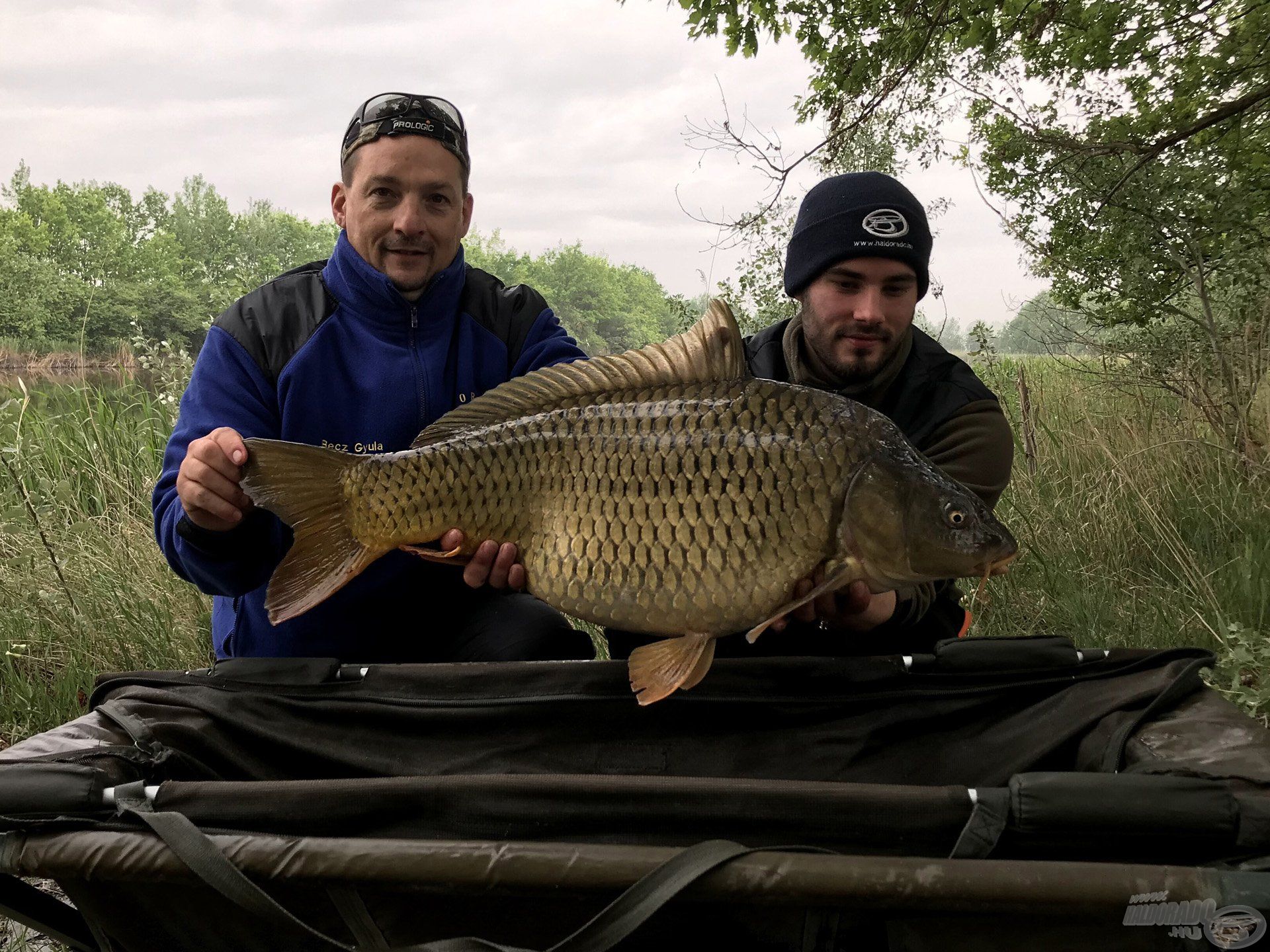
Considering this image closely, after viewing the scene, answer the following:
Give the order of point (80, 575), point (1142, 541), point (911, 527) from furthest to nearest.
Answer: point (1142, 541) < point (80, 575) < point (911, 527)

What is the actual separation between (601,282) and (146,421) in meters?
26.4

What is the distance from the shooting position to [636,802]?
881 millimetres

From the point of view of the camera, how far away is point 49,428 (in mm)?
3213

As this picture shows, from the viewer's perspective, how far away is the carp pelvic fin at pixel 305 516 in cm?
115

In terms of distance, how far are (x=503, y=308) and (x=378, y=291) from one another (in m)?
0.23

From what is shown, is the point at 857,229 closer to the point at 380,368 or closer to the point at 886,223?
the point at 886,223

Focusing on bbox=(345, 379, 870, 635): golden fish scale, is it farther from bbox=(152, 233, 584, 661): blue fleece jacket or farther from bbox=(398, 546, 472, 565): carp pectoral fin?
bbox=(152, 233, 584, 661): blue fleece jacket

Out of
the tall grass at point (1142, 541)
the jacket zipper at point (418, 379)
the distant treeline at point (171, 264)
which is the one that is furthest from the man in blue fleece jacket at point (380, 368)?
the distant treeline at point (171, 264)

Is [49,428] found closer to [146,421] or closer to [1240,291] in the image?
[146,421]

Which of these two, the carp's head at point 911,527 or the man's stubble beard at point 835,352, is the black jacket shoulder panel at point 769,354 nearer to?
the man's stubble beard at point 835,352

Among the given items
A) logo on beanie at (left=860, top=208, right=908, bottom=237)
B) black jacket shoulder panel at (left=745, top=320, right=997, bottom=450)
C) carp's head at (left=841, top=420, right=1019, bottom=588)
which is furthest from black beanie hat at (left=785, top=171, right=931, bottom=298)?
carp's head at (left=841, top=420, right=1019, bottom=588)

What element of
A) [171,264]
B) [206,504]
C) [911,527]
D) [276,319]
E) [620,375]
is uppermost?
[171,264]

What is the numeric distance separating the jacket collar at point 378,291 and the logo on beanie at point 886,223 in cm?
70

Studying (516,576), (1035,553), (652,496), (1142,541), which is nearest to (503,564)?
(516,576)
